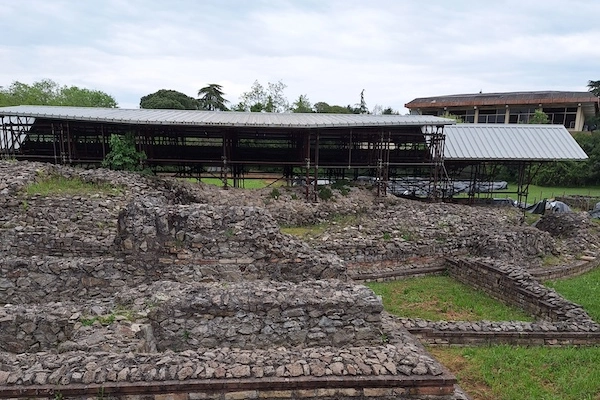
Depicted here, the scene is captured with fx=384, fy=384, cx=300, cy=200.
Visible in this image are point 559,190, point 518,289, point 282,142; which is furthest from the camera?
point 559,190

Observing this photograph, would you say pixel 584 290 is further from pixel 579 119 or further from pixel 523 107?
pixel 579 119

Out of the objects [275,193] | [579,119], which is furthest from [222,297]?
[579,119]

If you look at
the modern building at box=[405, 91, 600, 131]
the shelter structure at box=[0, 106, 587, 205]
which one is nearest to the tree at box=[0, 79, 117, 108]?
the shelter structure at box=[0, 106, 587, 205]

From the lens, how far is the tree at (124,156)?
621 inches

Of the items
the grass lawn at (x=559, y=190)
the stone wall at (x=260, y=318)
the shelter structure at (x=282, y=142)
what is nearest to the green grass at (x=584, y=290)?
the stone wall at (x=260, y=318)

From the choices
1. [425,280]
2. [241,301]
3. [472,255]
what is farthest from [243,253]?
[472,255]

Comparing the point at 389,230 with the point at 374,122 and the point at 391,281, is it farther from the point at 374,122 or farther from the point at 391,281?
the point at 374,122

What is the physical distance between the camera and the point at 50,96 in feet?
139

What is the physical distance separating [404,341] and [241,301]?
2.70 meters

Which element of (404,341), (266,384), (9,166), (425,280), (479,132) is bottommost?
(425,280)

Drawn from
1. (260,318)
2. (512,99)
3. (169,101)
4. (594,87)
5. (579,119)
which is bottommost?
(260,318)

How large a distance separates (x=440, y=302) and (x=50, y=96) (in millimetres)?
47165

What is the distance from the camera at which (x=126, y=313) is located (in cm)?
569

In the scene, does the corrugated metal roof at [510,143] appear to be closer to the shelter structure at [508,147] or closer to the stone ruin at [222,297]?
the shelter structure at [508,147]
